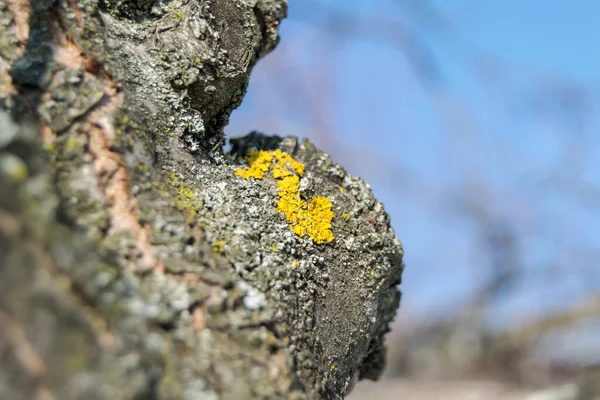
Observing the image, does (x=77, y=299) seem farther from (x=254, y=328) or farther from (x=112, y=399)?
(x=254, y=328)

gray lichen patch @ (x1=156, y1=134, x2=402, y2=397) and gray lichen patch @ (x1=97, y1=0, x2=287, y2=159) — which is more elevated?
gray lichen patch @ (x1=97, y1=0, x2=287, y2=159)

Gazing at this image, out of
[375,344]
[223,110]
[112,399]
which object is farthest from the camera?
[375,344]

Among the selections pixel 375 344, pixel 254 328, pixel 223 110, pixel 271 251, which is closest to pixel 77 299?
pixel 254 328

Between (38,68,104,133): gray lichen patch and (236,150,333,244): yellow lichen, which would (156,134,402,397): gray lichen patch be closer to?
(236,150,333,244): yellow lichen

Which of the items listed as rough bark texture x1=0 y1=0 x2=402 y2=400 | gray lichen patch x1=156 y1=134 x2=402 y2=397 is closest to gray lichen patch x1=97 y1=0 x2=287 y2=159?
rough bark texture x1=0 y1=0 x2=402 y2=400

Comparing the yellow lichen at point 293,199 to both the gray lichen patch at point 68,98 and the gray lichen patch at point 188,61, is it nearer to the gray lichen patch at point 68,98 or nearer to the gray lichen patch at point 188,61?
the gray lichen patch at point 188,61
